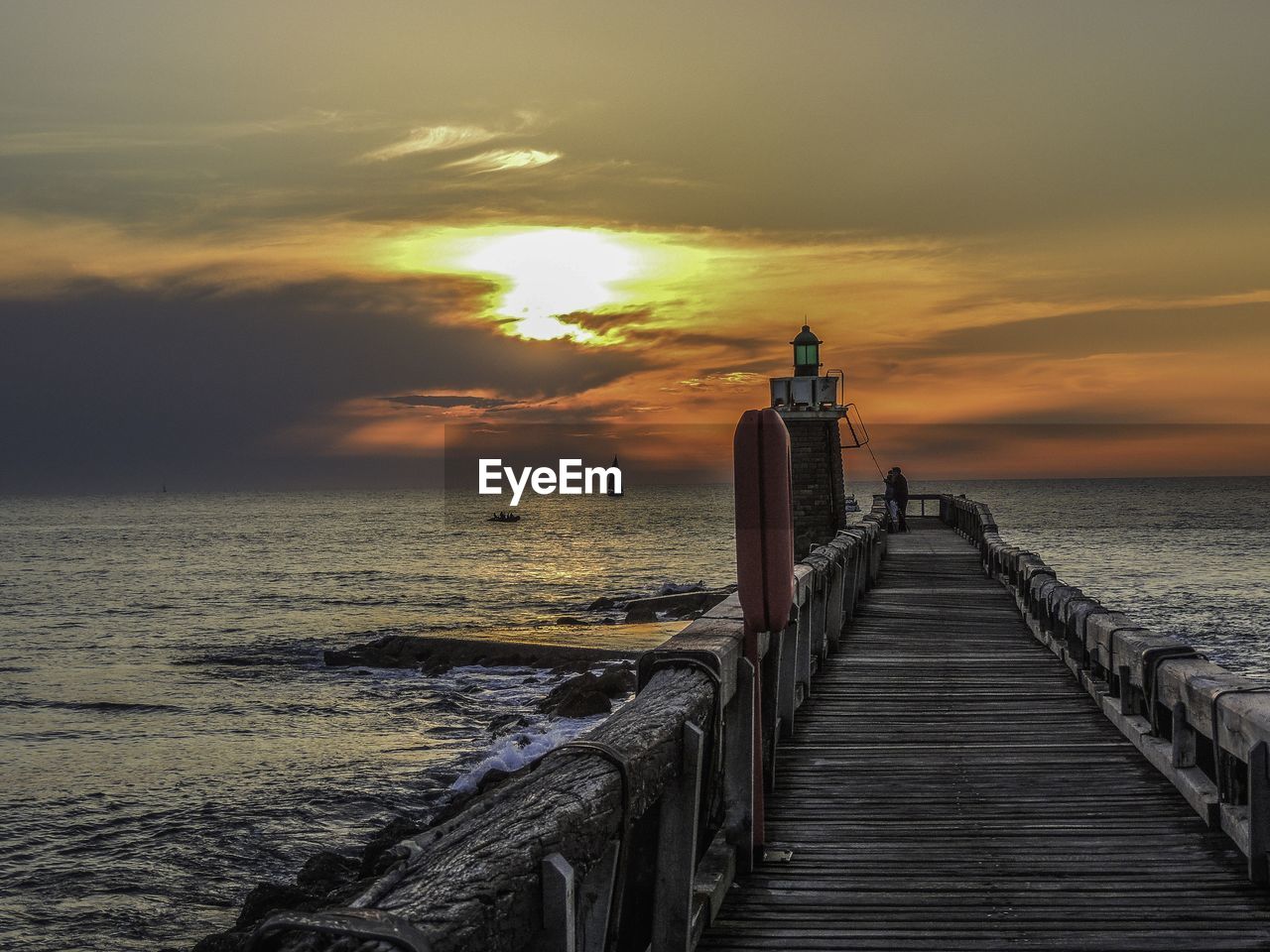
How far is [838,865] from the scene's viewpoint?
5652 mm

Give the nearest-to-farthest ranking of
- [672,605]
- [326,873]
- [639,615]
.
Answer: [326,873], [639,615], [672,605]

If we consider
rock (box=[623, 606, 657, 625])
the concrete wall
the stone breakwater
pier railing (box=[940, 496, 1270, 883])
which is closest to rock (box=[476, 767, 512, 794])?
the stone breakwater

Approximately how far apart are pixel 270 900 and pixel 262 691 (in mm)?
19820

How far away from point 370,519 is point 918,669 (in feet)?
535

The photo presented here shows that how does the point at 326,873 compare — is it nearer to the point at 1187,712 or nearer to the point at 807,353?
the point at 1187,712

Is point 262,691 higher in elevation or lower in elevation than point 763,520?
lower

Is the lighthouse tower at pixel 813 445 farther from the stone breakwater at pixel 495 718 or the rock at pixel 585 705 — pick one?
the rock at pixel 585 705

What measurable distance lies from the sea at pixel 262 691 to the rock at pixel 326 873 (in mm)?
1115

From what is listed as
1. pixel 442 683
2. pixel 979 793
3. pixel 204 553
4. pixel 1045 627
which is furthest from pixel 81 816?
pixel 204 553

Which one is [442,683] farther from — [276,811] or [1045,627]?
[1045,627]

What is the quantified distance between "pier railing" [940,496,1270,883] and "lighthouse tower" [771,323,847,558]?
76.9ft

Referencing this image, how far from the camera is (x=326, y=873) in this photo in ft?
46.4

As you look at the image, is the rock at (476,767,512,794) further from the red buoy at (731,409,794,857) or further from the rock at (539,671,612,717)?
the red buoy at (731,409,794,857)

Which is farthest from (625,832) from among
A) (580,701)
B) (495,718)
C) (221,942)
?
(495,718)
